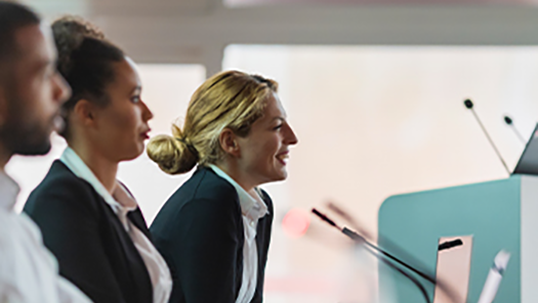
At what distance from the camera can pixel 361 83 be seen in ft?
8.55

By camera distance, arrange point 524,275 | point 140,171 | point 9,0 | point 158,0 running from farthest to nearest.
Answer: point 158,0, point 140,171, point 524,275, point 9,0

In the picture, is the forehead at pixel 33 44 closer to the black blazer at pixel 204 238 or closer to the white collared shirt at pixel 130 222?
the white collared shirt at pixel 130 222

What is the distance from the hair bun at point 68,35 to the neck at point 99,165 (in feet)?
0.41

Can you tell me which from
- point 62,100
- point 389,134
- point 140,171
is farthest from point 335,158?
point 62,100

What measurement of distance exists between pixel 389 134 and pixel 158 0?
1053 millimetres

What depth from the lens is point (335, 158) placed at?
2607 mm

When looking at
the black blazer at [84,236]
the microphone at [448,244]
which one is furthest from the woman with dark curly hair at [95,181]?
the microphone at [448,244]

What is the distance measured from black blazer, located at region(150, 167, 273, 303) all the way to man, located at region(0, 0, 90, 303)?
588 millimetres

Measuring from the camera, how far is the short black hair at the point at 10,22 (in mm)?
819

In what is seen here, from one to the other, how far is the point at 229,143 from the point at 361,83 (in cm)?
112

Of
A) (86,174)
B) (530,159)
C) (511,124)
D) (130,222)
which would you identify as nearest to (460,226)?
(530,159)

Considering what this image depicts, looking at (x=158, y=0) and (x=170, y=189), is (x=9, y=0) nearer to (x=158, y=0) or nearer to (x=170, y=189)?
(x=170, y=189)

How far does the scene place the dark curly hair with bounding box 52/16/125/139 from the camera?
0.96 metres

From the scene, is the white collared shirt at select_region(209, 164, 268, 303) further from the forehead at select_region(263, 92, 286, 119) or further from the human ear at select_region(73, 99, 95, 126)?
the human ear at select_region(73, 99, 95, 126)
